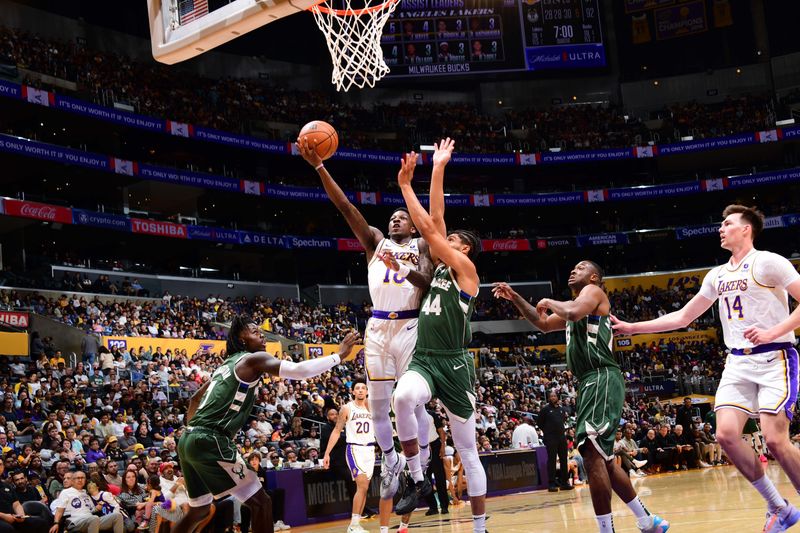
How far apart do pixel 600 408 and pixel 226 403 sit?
9.61 feet

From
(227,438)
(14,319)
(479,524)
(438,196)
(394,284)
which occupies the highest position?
(14,319)

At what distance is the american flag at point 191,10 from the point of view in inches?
329

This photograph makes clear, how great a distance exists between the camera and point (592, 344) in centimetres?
628

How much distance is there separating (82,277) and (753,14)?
37.2 meters

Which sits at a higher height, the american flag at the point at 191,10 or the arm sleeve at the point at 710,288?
the american flag at the point at 191,10

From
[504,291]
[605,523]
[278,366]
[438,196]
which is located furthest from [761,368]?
[278,366]

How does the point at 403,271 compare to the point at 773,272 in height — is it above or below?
above

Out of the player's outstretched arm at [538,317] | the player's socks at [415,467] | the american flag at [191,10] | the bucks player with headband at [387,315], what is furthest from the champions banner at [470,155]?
the player's outstretched arm at [538,317]

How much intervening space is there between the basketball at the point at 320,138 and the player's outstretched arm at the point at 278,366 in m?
1.76

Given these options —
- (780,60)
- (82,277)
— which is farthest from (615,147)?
(82,277)

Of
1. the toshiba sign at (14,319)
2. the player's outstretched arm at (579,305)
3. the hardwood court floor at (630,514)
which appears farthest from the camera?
the toshiba sign at (14,319)

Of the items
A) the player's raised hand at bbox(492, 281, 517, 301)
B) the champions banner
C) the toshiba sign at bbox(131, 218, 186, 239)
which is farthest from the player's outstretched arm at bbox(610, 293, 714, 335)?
the toshiba sign at bbox(131, 218, 186, 239)

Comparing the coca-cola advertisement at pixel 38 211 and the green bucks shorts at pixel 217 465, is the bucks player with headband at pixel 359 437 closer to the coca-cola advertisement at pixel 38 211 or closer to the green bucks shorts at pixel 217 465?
the green bucks shorts at pixel 217 465

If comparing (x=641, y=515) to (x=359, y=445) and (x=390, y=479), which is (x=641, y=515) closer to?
(x=390, y=479)
